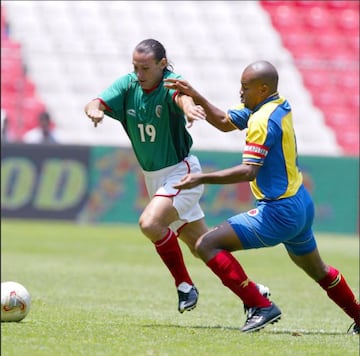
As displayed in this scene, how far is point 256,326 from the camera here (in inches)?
288

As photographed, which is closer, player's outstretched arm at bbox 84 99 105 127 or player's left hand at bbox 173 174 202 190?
player's left hand at bbox 173 174 202 190

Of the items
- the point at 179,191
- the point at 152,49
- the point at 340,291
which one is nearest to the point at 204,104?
the point at 152,49

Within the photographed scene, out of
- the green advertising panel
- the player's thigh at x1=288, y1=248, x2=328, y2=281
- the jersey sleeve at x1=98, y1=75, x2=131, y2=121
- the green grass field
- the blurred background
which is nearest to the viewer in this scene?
the green grass field

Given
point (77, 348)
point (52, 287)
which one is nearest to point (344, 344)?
point (77, 348)

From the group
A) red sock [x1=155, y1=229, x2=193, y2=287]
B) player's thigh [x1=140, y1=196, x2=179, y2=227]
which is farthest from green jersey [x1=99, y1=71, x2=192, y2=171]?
red sock [x1=155, y1=229, x2=193, y2=287]

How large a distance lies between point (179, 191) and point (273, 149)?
1438 mm

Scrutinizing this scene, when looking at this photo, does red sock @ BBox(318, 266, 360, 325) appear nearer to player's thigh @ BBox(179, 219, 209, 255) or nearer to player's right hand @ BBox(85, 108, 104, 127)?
player's thigh @ BBox(179, 219, 209, 255)

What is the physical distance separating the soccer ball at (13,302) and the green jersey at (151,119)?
183 centimetres

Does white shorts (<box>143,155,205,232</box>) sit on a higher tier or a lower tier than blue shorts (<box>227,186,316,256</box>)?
higher

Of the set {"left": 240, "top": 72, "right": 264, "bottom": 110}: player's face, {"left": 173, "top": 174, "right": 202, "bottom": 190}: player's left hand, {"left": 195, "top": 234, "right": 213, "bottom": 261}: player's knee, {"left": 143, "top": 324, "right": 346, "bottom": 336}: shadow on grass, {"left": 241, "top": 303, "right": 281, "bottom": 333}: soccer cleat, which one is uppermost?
{"left": 240, "top": 72, "right": 264, "bottom": 110}: player's face

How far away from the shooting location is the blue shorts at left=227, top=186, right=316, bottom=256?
7250mm

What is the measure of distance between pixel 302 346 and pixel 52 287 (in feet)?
16.3

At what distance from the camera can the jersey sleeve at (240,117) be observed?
315 inches

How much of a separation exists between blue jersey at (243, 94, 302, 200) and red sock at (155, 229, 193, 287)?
45.5 inches
